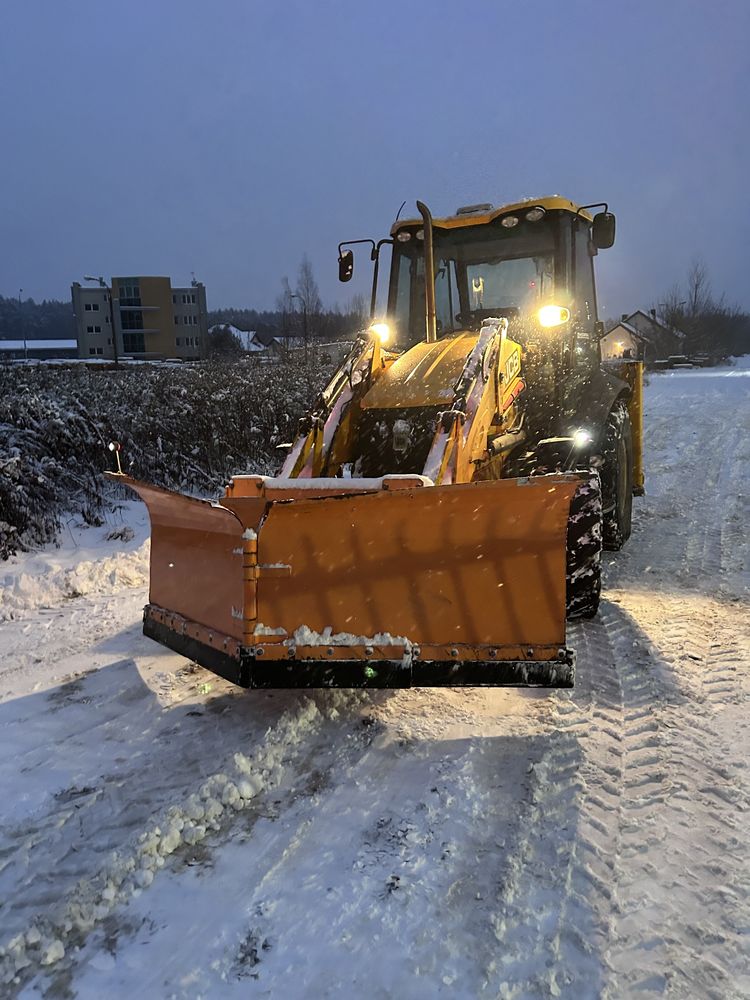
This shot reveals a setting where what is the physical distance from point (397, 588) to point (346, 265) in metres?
3.70

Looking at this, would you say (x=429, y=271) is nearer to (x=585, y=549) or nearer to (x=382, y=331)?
(x=382, y=331)

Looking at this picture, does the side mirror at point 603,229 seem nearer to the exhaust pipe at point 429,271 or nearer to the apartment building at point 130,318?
the exhaust pipe at point 429,271

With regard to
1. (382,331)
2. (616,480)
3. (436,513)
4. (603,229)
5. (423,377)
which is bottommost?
(616,480)

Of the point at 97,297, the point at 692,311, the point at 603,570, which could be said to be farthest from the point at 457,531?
the point at 97,297

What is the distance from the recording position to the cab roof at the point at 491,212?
5.70 metres

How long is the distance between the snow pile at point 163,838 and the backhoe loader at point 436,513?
14.1 inches

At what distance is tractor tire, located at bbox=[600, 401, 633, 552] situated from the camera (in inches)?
218

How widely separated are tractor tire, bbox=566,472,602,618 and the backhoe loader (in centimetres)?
1

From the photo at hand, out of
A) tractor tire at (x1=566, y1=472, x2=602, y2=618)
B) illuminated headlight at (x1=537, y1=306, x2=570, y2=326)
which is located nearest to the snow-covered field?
tractor tire at (x1=566, y1=472, x2=602, y2=618)

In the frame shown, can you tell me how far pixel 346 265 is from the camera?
605 cm

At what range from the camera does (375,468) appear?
5.00m

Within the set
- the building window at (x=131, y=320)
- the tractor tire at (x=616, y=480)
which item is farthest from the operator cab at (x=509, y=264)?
the building window at (x=131, y=320)

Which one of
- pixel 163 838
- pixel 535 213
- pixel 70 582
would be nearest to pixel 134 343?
pixel 70 582

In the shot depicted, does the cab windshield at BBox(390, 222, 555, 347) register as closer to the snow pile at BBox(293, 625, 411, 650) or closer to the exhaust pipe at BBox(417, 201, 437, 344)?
the exhaust pipe at BBox(417, 201, 437, 344)
